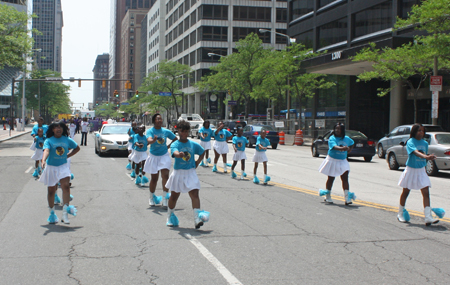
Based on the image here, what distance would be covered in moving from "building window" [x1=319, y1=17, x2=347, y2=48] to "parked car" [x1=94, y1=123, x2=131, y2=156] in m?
23.0

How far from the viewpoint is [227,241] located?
6660 mm

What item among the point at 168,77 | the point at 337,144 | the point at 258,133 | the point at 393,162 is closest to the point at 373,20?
the point at 258,133

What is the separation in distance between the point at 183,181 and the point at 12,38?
29.5 metres

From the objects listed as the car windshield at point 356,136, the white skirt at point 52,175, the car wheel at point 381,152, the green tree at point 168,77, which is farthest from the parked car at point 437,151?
the green tree at point 168,77

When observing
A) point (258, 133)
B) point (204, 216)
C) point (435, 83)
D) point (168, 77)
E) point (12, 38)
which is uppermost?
point (168, 77)

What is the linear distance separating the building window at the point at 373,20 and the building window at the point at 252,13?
133 ft

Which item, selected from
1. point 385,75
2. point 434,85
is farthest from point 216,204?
point 385,75

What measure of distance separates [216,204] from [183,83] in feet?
266

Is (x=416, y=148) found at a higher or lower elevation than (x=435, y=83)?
lower

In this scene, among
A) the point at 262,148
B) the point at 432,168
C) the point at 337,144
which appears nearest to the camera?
the point at 337,144

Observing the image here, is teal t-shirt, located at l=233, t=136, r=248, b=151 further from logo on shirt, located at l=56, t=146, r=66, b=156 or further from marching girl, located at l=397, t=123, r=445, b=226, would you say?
logo on shirt, located at l=56, t=146, r=66, b=156

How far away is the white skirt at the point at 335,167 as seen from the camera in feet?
32.3

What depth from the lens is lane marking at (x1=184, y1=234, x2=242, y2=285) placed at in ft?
16.3

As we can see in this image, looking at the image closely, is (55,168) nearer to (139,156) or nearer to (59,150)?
(59,150)
